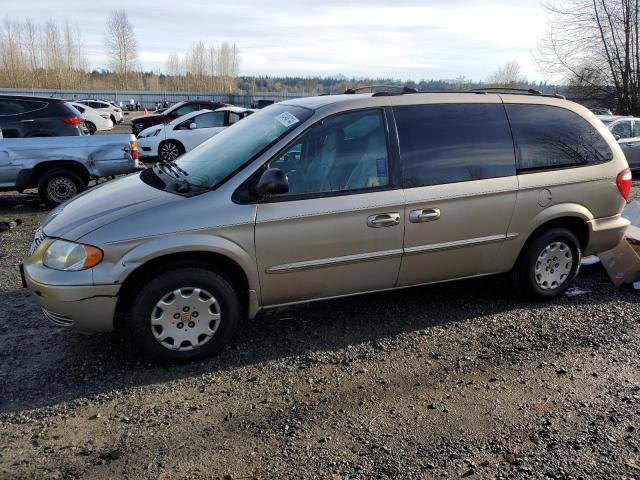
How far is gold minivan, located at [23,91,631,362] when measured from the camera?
11.2ft

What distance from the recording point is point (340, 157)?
3.85m

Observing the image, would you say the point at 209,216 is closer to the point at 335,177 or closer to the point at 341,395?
the point at 335,177

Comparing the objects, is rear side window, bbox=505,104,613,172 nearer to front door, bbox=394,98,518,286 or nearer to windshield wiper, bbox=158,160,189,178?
front door, bbox=394,98,518,286

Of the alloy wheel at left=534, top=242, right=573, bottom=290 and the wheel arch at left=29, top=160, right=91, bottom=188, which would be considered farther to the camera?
the wheel arch at left=29, top=160, right=91, bottom=188

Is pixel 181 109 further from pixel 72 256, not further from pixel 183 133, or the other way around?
pixel 72 256

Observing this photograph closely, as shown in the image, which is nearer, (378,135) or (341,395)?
(341,395)

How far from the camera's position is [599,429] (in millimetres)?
3029

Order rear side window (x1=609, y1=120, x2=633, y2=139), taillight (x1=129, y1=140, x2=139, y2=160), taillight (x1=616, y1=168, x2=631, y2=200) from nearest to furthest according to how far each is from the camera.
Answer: taillight (x1=616, y1=168, x2=631, y2=200)
taillight (x1=129, y1=140, x2=139, y2=160)
rear side window (x1=609, y1=120, x2=633, y2=139)

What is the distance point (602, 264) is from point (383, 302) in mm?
2678

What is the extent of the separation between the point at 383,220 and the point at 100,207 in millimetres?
2043

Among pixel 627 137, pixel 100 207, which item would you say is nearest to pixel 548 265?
pixel 100 207

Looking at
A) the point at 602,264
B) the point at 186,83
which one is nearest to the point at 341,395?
the point at 602,264

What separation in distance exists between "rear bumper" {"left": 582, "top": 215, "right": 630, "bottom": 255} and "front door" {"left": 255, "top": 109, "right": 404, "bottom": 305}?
2062mm

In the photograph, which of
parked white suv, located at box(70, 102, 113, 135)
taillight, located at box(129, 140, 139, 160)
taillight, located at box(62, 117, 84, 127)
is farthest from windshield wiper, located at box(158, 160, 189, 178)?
parked white suv, located at box(70, 102, 113, 135)
